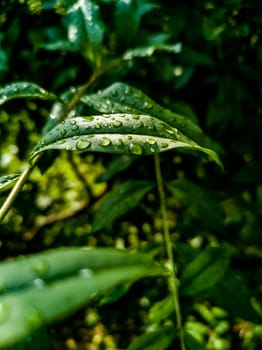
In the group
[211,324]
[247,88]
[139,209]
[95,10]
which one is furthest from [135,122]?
[211,324]

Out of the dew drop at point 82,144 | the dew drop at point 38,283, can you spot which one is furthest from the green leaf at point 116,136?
the dew drop at point 38,283

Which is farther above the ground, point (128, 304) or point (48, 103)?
point (48, 103)

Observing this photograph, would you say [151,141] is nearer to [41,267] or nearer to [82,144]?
[82,144]

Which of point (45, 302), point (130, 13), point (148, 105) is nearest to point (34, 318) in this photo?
point (45, 302)

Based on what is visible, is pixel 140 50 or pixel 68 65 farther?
pixel 68 65

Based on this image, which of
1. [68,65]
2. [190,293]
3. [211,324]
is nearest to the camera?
[190,293]

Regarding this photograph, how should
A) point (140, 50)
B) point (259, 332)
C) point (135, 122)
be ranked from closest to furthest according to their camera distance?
point (135, 122) → point (140, 50) → point (259, 332)

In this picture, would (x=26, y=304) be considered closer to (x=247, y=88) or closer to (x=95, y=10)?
(x=95, y=10)
